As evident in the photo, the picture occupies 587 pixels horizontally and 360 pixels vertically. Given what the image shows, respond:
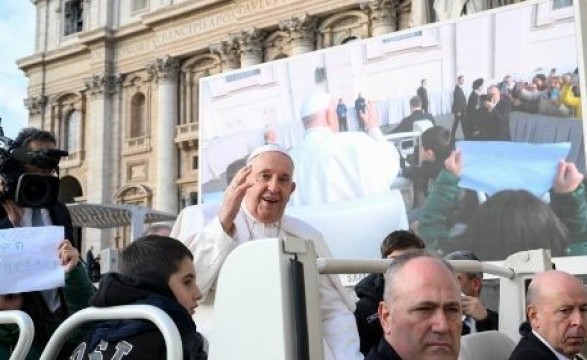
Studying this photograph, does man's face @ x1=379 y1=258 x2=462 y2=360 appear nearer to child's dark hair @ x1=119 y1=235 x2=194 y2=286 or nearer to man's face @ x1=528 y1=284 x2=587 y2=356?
child's dark hair @ x1=119 y1=235 x2=194 y2=286

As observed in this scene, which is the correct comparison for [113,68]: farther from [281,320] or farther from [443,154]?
[281,320]

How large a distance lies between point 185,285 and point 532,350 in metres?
1.21

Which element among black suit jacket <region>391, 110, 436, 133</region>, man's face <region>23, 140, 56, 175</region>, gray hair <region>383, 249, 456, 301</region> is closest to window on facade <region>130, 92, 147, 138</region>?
black suit jacket <region>391, 110, 436, 133</region>

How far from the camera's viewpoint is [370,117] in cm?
805

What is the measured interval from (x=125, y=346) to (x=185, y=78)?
26.3 m

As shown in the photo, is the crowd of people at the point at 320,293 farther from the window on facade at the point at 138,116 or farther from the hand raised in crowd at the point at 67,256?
the window on facade at the point at 138,116

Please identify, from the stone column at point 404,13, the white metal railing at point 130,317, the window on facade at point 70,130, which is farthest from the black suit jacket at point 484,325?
the window on facade at point 70,130

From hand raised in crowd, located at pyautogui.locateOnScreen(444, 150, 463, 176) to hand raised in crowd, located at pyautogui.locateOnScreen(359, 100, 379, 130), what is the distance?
910 mm

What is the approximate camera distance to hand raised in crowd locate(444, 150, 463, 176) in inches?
292

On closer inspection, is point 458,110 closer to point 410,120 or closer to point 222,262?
point 410,120

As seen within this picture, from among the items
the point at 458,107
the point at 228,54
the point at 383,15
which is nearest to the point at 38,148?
the point at 458,107

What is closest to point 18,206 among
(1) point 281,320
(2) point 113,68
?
(1) point 281,320

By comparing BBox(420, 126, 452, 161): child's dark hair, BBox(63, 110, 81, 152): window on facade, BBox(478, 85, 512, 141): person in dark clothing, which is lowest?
BBox(420, 126, 452, 161): child's dark hair

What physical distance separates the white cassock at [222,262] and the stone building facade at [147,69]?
21.1 m
